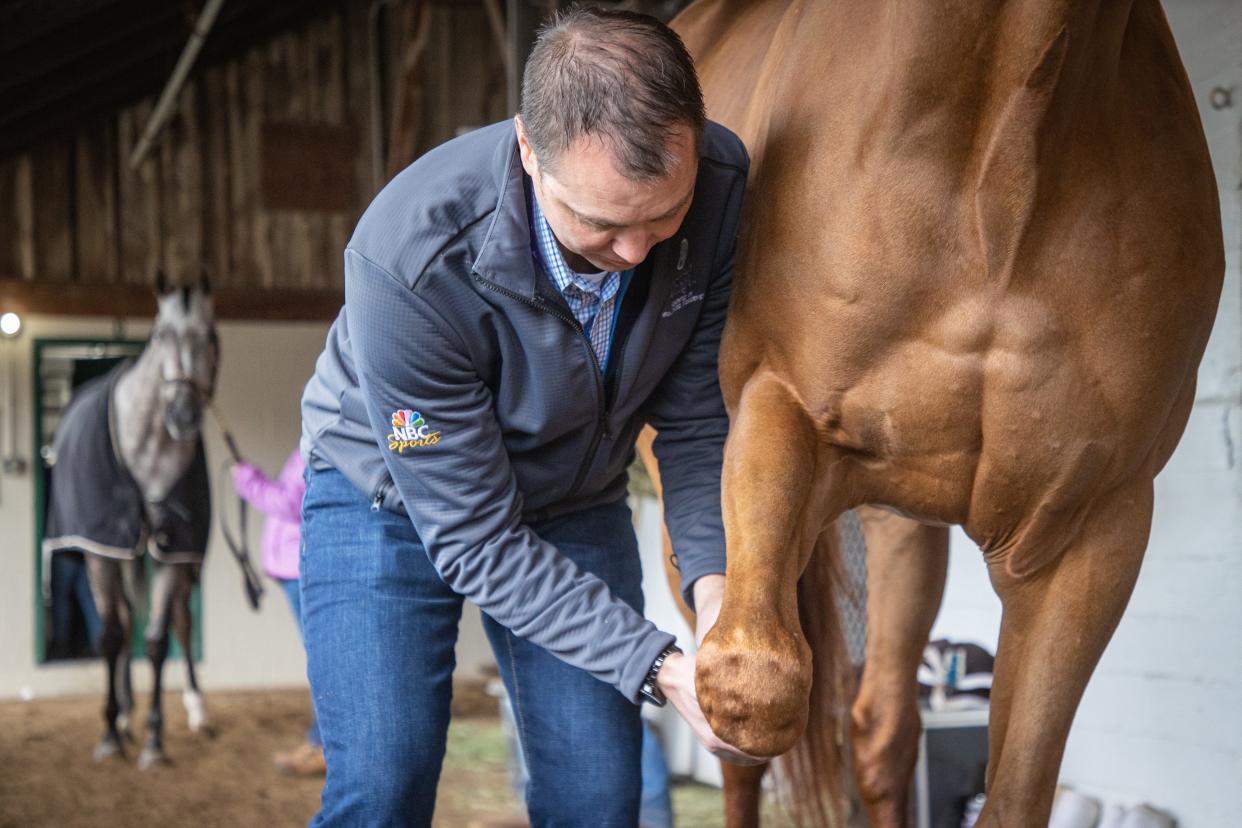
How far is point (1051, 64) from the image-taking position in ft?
4.35

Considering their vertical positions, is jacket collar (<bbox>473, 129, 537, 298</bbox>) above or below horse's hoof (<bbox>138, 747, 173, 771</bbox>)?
above

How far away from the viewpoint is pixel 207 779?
5.52 meters

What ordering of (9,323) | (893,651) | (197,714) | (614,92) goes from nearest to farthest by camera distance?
(614,92) → (893,651) → (197,714) → (9,323)

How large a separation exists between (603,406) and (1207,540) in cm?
195

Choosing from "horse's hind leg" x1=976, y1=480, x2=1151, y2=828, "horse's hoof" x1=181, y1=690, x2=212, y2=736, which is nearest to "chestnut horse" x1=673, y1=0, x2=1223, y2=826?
"horse's hind leg" x1=976, y1=480, x2=1151, y2=828

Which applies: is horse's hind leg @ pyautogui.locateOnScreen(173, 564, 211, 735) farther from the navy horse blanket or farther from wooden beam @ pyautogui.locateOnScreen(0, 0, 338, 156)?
wooden beam @ pyautogui.locateOnScreen(0, 0, 338, 156)

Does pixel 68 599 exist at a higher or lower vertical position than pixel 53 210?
lower

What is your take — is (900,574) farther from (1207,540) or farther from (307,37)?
(307,37)

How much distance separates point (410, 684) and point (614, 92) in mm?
811

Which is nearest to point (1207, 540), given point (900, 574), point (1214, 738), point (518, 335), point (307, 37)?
point (1214, 738)

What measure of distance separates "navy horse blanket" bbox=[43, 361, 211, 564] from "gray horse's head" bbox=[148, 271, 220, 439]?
0.33 metres

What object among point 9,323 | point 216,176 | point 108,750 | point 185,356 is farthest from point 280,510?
point 216,176

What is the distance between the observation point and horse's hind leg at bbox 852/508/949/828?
8.04 ft

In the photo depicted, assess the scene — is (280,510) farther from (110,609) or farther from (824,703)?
(824,703)
